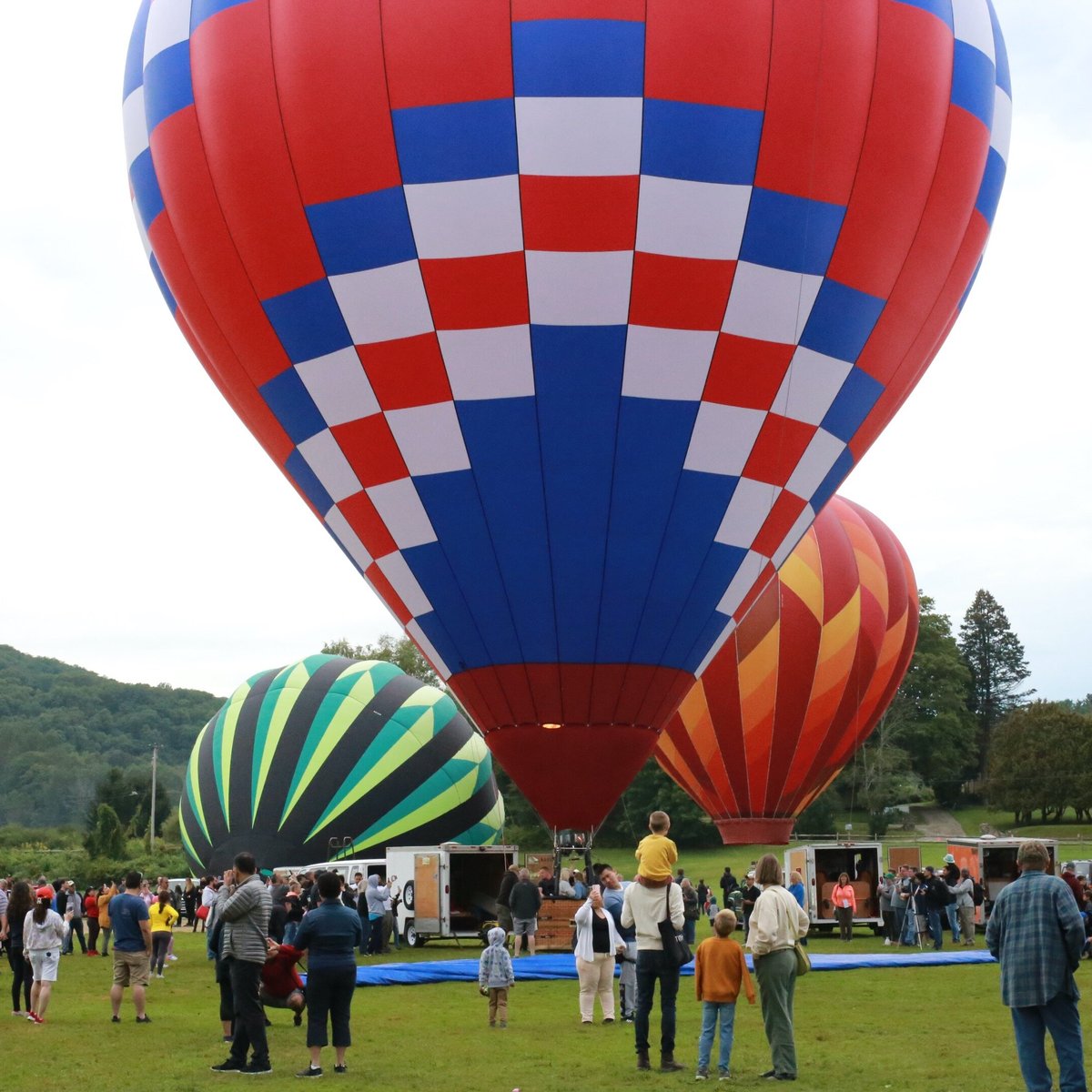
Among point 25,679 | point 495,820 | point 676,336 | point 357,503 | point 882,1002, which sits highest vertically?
point 25,679

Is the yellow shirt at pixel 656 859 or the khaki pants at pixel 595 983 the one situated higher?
the yellow shirt at pixel 656 859

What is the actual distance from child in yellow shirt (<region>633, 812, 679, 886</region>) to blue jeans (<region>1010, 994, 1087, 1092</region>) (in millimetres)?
2151

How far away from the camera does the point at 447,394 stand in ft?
37.1

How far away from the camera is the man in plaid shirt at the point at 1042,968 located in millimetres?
5484

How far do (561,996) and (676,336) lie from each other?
491 cm

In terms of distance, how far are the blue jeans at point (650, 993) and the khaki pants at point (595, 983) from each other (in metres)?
1.68

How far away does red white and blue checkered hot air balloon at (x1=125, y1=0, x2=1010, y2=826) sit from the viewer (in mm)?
10797

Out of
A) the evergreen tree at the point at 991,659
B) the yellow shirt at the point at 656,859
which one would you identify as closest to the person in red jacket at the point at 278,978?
the yellow shirt at the point at 656,859

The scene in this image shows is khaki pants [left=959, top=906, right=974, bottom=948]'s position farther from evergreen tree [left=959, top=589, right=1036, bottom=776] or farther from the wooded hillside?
the wooded hillside

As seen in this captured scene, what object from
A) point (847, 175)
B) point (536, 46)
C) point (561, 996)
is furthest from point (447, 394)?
point (561, 996)

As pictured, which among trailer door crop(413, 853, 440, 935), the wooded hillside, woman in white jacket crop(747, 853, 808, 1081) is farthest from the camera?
the wooded hillside

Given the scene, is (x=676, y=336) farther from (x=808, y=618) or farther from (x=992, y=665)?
(x=992, y=665)

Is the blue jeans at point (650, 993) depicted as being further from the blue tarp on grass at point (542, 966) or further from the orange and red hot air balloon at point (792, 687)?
the orange and red hot air balloon at point (792, 687)

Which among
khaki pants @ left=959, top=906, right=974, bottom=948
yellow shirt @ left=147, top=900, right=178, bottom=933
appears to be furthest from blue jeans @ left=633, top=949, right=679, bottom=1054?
khaki pants @ left=959, top=906, right=974, bottom=948
